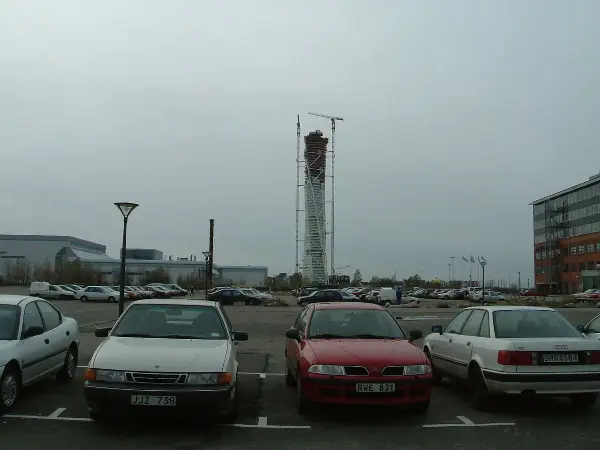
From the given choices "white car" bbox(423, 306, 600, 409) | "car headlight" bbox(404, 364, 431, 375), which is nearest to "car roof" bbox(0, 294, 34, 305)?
"car headlight" bbox(404, 364, 431, 375)

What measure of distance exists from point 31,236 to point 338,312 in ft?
470

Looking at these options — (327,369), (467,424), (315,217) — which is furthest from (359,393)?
(315,217)

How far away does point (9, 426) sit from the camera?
270 inches

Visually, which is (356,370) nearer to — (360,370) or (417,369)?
(360,370)

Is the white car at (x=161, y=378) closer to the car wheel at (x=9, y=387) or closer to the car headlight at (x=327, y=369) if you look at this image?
the car headlight at (x=327, y=369)

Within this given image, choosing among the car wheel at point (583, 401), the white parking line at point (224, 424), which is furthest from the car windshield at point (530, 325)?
the white parking line at point (224, 424)

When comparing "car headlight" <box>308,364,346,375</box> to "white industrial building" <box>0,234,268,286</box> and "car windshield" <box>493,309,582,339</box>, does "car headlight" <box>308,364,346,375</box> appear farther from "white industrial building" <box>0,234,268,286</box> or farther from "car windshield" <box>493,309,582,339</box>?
"white industrial building" <box>0,234,268,286</box>

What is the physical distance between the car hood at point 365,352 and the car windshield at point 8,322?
3.98 meters

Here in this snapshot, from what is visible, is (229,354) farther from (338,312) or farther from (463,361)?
(463,361)

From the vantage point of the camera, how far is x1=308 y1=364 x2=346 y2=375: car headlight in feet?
23.4

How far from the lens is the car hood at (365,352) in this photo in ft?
23.7

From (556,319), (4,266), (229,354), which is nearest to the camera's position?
(229,354)

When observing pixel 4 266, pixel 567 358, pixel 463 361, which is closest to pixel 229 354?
pixel 463 361

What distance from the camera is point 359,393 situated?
23.0ft
